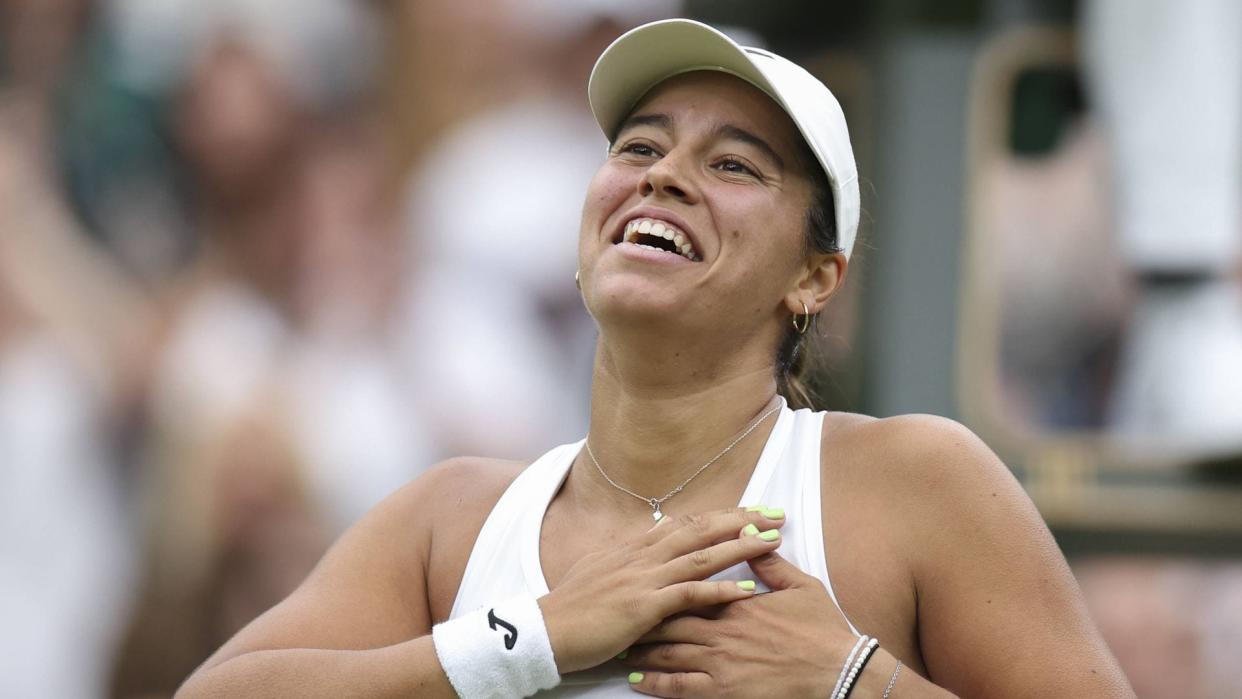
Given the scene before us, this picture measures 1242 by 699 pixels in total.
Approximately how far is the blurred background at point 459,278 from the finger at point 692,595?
2627 millimetres

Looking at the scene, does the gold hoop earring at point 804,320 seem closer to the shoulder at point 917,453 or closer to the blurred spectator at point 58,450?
the shoulder at point 917,453

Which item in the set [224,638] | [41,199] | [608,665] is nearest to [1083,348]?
[224,638]

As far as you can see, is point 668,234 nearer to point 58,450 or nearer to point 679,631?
point 679,631

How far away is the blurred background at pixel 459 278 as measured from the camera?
4.89 metres

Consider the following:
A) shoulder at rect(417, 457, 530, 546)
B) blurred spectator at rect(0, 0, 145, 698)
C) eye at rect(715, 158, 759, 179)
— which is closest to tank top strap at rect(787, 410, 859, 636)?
eye at rect(715, 158, 759, 179)

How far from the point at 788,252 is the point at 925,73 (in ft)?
8.77

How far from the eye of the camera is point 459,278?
579 centimetres

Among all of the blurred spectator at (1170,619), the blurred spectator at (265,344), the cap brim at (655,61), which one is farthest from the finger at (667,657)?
the blurred spectator at (265,344)

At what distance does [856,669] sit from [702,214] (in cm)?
68

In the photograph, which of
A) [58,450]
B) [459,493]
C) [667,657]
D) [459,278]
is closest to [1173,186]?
[459,278]

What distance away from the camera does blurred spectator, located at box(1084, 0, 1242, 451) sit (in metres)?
4.86

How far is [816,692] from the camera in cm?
216

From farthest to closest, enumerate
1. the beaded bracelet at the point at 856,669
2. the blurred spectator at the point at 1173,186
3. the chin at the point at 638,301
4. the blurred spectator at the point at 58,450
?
the blurred spectator at the point at 58,450
the blurred spectator at the point at 1173,186
the chin at the point at 638,301
the beaded bracelet at the point at 856,669

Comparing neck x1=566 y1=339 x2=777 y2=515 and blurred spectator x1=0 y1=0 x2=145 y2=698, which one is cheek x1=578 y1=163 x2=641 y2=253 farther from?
blurred spectator x1=0 y1=0 x2=145 y2=698
